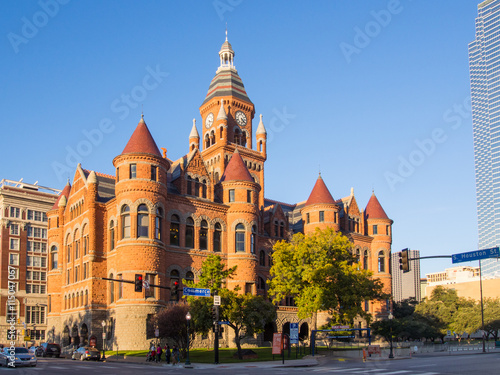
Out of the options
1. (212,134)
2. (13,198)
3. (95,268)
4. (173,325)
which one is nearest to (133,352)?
(173,325)

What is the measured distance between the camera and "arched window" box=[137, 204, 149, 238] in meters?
53.2

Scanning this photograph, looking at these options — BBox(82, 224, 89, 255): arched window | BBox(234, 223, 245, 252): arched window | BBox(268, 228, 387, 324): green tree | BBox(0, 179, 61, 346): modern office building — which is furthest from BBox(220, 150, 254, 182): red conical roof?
BBox(0, 179, 61, 346): modern office building

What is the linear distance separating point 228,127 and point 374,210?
2502cm

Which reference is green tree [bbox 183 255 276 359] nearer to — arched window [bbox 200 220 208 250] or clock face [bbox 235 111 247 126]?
arched window [bbox 200 220 208 250]

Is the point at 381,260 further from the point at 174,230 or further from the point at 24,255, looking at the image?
the point at 24,255

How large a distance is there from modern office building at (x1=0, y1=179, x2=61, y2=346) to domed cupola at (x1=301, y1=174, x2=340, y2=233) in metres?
51.7

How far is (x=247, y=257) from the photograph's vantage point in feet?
198

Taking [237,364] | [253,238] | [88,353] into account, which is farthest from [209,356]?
[253,238]

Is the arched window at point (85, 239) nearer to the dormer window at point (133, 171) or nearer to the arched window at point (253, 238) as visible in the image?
the dormer window at point (133, 171)

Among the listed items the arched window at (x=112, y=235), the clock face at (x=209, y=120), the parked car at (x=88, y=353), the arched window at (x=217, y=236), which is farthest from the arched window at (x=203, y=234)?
the clock face at (x=209, y=120)

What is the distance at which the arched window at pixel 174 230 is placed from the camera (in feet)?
188

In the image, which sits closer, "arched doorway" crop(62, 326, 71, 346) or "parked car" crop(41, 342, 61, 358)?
"parked car" crop(41, 342, 61, 358)

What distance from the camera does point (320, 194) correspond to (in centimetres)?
7269

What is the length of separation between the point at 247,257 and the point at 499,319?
56.0m
